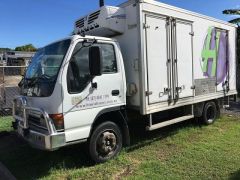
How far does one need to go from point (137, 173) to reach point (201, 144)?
7.04 feet

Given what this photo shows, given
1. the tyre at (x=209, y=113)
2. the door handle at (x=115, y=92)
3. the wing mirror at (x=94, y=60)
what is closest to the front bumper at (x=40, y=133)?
the wing mirror at (x=94, y=60)

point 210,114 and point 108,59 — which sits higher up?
point 108,59

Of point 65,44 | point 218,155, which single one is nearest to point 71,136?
point 65,44

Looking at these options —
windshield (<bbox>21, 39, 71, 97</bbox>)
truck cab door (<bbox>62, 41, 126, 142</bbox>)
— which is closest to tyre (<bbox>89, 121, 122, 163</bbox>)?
truck cab door (<bbox>62, 41, 126, 142</bbox>)

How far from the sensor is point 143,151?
6035 mm

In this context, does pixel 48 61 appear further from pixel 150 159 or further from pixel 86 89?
pixel 150 159

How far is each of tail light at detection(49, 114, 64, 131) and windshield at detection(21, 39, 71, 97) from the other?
0.39 meters

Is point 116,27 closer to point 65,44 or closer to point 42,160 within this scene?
point 65,44

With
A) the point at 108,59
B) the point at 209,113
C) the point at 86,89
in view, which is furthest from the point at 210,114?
the point at 86,89

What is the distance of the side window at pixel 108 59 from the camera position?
535 centimetres

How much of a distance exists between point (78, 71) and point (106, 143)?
157cm

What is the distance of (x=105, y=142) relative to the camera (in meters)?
5.41

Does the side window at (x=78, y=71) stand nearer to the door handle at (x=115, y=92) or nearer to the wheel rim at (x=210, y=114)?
the door handle at (x=115, y=92)

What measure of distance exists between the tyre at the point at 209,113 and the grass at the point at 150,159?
0.69 meters
